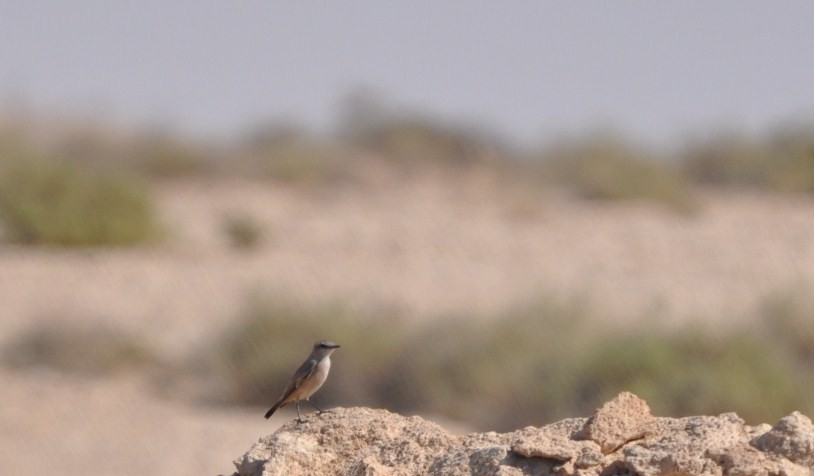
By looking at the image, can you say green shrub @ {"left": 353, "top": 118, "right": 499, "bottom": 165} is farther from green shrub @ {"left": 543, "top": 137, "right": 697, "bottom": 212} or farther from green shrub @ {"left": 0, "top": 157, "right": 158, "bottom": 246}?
green shrub @ {"left": 0, "top": 157, "right": 158, "bottom": 246}

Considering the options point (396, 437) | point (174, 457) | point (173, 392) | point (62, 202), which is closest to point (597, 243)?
point (62, 202)

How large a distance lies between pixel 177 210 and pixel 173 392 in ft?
42.9

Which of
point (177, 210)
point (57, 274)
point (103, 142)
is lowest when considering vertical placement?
point (57, 274)

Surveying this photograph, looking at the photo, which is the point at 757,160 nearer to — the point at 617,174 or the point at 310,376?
the point at 617,174

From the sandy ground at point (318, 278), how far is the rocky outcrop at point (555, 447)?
25.3ft

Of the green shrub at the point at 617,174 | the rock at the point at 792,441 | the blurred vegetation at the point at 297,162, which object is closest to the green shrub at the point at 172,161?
the blurred vegetation at the point at 297,162

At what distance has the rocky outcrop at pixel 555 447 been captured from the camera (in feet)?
14.8

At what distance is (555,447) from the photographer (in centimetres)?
468

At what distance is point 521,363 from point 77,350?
5.13 metres

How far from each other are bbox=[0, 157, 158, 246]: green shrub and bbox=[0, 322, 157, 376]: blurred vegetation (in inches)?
210

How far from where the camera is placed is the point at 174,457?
13.7 m

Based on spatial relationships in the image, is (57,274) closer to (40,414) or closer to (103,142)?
(40,414)

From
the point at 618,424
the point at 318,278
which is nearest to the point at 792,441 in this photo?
the point at 618,424

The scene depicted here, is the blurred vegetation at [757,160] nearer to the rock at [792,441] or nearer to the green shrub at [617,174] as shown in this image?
the green shrub at [617,174]
